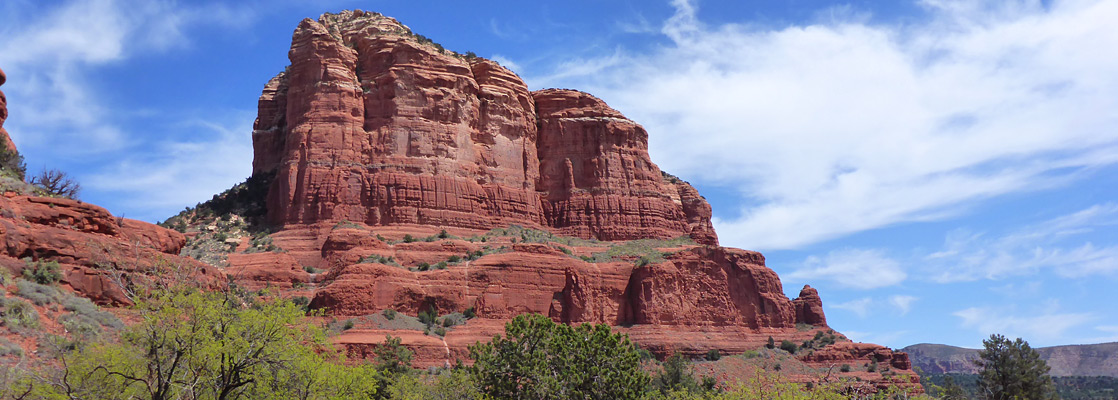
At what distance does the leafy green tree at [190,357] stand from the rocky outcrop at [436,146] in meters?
50.4

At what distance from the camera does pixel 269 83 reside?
92.8 m

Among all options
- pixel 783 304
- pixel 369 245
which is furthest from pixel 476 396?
pixel 783 304

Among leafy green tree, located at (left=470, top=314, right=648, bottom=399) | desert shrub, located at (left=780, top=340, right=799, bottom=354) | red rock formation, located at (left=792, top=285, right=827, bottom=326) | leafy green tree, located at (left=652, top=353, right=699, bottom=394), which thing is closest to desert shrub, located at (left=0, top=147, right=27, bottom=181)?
leafy green tree, located at (left=470, top=314, right=648, bottom=399)

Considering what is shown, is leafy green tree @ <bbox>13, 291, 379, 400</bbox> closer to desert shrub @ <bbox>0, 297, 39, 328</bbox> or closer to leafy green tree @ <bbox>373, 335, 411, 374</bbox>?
desert shrub @ <bbox>0, 297, 39, 328</bbox>

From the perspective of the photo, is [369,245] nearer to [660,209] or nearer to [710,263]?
[710,263]

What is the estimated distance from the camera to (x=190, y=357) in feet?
70.5

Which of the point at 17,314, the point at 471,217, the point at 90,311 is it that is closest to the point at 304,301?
the point at 471,217

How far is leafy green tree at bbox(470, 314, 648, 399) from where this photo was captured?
31.4m

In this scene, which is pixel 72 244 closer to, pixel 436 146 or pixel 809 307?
pixel 436 146

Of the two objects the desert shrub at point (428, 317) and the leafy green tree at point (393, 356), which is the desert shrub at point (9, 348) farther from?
the desert shrub at point (428, 317)

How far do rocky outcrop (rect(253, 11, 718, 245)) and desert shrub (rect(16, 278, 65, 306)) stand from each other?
138 feet

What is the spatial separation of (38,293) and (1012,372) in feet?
181

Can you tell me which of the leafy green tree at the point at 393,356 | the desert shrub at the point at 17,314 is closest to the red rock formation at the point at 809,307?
the leafy green tree at the point at 393,356

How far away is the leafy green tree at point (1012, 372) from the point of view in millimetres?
53781
